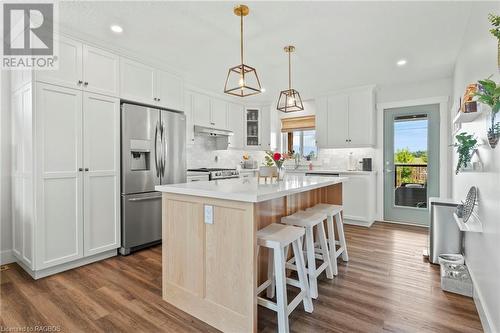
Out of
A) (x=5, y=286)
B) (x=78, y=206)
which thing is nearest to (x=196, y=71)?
(x=78, y=206)

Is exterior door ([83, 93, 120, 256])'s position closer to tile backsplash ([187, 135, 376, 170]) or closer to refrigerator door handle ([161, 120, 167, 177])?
refrigerator door handle ([161, 120, 167, 177])

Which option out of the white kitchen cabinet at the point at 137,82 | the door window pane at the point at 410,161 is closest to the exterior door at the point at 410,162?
the door window pane at the point at 410,161

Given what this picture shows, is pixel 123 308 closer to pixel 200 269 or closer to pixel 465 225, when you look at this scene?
pixel 200 269

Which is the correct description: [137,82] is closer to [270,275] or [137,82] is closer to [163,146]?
[163,146]

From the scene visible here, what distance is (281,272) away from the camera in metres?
1.65

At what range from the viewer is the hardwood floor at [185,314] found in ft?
5.94

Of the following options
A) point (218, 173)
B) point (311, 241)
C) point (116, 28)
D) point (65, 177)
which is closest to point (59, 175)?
point (65, 177)

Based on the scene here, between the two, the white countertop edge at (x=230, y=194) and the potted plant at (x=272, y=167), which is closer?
the white countertop edge at (x=230, y=194)

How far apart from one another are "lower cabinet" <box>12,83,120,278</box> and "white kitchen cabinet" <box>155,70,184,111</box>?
659 mm

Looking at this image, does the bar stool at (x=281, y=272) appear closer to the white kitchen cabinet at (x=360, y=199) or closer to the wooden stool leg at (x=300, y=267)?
the wooden stool leg at (x=300, y=267)

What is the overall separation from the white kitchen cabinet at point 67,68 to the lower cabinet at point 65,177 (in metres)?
0.07

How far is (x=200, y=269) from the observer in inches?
74.0

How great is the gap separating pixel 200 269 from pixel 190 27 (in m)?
2.37

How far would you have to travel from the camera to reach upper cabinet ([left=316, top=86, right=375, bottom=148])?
4672 millimetres
